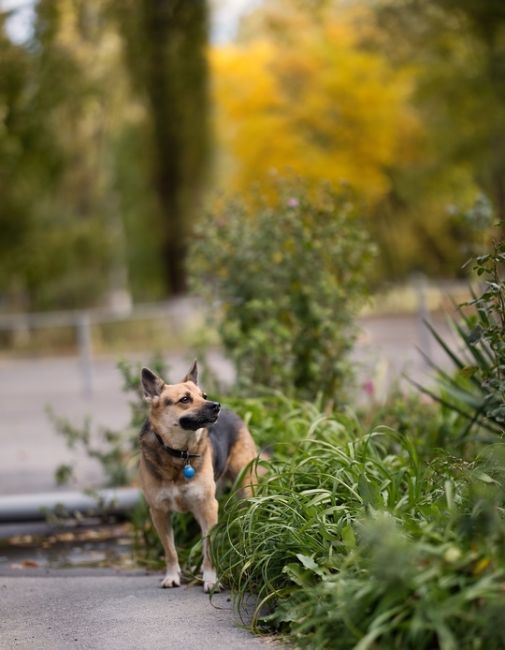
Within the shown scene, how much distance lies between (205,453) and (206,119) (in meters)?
25.5

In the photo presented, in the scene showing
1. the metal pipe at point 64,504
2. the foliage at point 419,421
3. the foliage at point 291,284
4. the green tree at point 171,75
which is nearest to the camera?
the foliage at point 419,421

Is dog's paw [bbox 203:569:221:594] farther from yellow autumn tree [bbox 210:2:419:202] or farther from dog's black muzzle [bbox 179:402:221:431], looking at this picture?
yellow autumn tree [bbox 210:2:419:202]

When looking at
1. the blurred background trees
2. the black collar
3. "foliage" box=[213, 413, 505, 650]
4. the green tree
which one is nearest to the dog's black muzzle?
the black collar

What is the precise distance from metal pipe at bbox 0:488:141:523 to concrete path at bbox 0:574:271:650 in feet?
5.00

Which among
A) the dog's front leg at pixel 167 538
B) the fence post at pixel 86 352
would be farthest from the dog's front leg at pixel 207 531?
the fence post at pixel 86 352

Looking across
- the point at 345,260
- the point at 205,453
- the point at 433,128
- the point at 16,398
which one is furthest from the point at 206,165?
the point at 205,453

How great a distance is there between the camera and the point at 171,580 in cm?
525

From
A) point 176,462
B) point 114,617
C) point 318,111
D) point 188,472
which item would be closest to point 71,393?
point 176,462

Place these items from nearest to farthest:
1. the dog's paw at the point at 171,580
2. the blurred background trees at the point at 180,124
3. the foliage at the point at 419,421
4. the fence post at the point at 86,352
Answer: the dog's paw at the point at 171,580 < the foliage at the point at 419,421 < the fence post at the point at 86,352 < the blurred background trees at the point at 180,124

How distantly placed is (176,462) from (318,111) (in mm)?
30142

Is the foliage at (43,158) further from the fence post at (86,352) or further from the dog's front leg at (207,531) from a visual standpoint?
the dog's front leg at (207,531)

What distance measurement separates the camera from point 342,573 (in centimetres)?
390

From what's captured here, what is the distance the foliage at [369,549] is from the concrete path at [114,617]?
214mm

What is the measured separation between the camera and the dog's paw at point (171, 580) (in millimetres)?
5227
